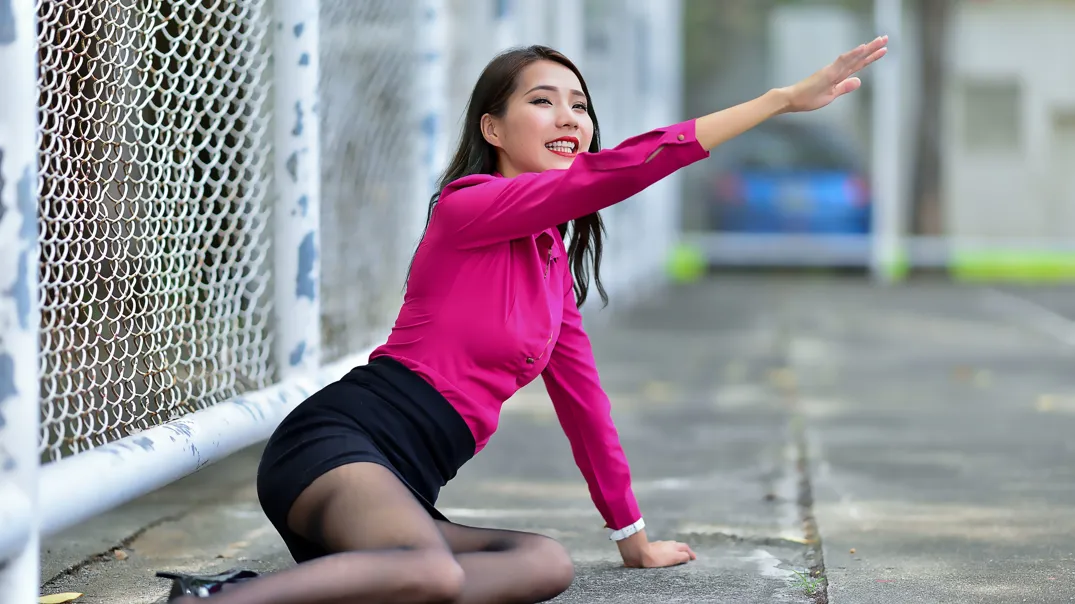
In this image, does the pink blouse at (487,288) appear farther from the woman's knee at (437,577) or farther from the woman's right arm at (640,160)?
the woman's knee at (437,577)

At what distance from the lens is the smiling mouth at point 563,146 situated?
2740mm

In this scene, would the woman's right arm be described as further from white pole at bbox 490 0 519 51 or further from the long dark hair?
white pole at bbox 490 0 519 51

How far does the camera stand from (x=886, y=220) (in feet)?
45.7

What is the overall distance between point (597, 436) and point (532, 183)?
0.75 metres

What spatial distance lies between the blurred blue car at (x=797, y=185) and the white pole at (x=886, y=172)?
23 centimetres

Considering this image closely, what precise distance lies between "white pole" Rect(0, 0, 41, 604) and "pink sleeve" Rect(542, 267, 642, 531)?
117cm

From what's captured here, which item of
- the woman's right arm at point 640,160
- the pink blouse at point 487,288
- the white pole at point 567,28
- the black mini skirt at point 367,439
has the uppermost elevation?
the white pole at point 567,28

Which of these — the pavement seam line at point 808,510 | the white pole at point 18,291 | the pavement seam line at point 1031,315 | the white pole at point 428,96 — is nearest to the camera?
the white pole at point 18,291

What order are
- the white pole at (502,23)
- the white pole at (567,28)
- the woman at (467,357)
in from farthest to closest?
the white pole at (567,28)
the white pole at (502,23)
the woman at (467,357)

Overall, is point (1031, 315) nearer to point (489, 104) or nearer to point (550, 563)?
point (489, 104)

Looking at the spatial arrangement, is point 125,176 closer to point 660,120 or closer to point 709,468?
point 709,468

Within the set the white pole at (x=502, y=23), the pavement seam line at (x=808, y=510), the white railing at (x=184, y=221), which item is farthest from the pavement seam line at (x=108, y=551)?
the white pole at (x=502, y=23)

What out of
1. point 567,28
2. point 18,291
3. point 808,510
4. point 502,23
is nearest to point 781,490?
point 808,510

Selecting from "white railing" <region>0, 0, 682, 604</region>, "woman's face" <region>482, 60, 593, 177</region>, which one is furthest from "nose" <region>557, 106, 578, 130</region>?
"white railing" <region>0, 0, 682, 604</region>
